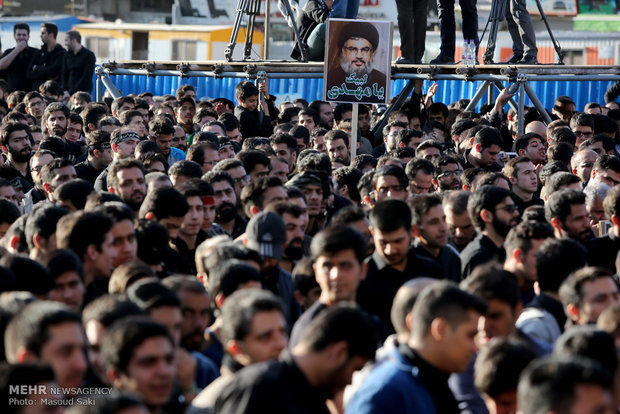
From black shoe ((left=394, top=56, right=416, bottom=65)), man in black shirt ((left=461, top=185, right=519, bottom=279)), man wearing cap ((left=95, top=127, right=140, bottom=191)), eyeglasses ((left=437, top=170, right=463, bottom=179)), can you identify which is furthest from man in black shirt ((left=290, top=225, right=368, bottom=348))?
black shoe ((left=394, top=56, right=416, bottom=65))

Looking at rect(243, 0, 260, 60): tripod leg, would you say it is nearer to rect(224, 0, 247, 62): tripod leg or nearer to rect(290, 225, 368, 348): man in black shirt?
rect(224, 0, 247, 62): tripod leg

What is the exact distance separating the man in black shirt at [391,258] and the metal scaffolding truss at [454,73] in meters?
7.35

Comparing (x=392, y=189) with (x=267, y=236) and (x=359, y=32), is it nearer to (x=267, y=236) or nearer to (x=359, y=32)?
(x=267, y=236)

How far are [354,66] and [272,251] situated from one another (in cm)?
570

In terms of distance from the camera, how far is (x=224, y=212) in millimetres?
8625

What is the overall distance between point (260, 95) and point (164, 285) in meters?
10.0

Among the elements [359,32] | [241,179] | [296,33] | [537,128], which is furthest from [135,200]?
[296,33]

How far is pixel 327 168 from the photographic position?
998 cm

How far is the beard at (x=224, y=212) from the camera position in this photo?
8617 millimetres

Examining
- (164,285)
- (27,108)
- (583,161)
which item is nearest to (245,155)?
(583,161)

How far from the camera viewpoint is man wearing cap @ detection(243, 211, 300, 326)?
664 cm

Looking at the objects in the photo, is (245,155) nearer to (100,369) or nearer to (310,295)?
(310,295)

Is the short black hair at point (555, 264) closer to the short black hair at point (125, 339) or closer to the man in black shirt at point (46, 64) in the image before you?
the short black hair at point (125, 339)

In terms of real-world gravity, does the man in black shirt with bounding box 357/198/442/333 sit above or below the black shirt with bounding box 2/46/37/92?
below
